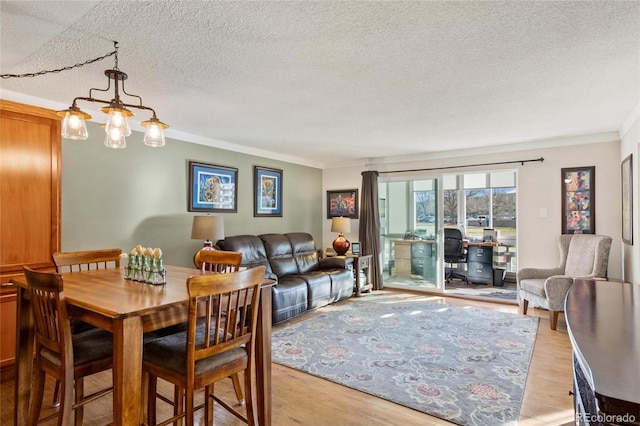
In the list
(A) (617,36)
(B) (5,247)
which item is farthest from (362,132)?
(B) (5,247)

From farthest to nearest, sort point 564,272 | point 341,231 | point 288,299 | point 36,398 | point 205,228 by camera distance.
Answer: point 341,231, point 564,272, point 288,299, point 205,228, point 36,398

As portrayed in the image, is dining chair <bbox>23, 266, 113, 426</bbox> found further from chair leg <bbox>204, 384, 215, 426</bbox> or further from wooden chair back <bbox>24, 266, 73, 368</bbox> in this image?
chair leg <bbox>204, 384, 215, 426</bbox>

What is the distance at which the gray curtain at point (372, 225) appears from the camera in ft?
19.7

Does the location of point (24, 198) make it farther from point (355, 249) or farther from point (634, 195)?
point (634, 195)

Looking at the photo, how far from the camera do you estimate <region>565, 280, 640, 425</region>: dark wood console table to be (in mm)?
679

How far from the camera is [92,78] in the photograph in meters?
2.62

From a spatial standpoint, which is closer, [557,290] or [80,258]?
[80,258]

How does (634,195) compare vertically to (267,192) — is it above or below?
below

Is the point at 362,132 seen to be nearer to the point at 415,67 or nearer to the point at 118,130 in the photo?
the point at 415,67

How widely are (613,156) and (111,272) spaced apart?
5565 millimetres

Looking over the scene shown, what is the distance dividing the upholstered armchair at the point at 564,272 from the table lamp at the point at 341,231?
98.8 inches

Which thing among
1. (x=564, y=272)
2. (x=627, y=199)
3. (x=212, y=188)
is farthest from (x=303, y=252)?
(x=627, y=199)

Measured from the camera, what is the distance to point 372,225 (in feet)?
19.8

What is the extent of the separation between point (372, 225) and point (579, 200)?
2.92 meters
